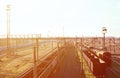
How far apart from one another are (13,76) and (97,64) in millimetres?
8373

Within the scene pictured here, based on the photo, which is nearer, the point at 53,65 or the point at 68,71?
the point at 68,71

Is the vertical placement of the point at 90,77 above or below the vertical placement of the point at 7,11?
below

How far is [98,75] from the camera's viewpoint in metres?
24.6

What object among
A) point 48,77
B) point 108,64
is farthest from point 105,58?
point 48,77

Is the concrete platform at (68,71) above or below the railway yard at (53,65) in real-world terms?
below

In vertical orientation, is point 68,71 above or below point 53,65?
below

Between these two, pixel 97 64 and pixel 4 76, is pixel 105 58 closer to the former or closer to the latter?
pixel 97 64

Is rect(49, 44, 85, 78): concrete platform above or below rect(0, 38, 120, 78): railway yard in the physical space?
below

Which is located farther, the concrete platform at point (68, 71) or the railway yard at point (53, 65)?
the concrete platform at point (68, 71)

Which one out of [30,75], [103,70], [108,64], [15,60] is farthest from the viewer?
[15,60]

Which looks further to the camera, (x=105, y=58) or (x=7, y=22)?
(x=7, y=22)

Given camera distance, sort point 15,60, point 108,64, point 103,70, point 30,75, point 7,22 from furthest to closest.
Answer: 1. point 7,22
2. point 15,60
3. point 108,64
4. point 103,70
5. point 30,75

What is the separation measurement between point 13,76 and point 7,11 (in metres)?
27.8

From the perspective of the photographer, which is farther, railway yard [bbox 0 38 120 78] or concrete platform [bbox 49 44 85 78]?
concrete platform [bbox 49 44 85 78]
